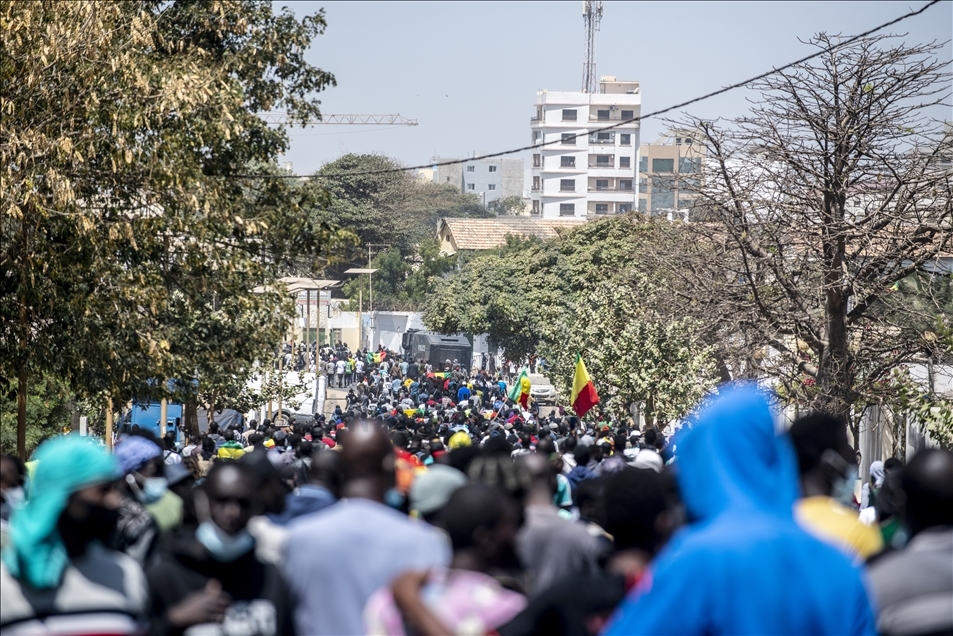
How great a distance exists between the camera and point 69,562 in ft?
11.8

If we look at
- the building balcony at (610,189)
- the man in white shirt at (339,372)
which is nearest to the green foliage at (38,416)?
the man in white shirt at (339,372)

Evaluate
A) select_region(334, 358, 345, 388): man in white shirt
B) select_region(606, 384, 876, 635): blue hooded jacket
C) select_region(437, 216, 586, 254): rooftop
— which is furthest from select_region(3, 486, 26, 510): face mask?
select_region(437, 216, 586, 254): rooftop

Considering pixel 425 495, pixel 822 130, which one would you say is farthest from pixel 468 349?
pixel 425 495

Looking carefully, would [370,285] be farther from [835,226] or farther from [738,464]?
[738,464]

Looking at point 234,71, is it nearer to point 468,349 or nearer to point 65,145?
point 65,145

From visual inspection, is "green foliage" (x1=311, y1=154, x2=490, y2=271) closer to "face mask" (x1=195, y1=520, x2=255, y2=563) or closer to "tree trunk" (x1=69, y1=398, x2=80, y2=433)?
"tree trunk" (x1=69, y1=398, x2=80, y2=433)

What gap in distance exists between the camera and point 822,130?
639 inches

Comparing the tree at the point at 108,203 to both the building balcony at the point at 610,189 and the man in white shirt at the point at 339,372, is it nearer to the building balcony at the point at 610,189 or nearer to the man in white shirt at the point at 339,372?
the man in white shirt at the point at 339,372

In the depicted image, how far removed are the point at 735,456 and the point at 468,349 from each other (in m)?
52.2

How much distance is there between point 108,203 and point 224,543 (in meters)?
11.6

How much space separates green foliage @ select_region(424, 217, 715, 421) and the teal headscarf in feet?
55.3

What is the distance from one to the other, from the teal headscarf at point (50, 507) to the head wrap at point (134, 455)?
8.94 ft

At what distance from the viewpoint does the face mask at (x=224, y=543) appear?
4.07m

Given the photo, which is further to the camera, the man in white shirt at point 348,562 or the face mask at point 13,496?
the face mask at point 13,496
